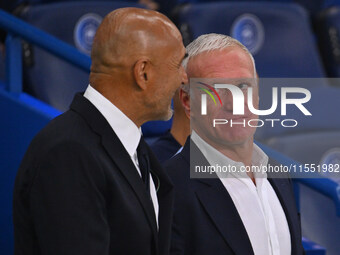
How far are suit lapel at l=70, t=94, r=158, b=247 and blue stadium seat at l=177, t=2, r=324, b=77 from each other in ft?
4.42

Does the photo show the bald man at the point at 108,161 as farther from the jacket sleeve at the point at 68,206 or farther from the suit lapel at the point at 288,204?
the suit lapel at the point at 288,204

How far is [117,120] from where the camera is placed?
0.66m

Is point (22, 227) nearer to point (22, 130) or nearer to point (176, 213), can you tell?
point (176, 213)

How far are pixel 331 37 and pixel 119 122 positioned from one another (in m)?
1.77

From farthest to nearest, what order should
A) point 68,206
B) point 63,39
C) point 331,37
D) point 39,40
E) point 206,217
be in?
→ point 331,37 < point 63,39 < point 39,40 < point 206,217 < point 68,206

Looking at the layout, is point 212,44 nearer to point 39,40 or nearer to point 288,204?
point 288,204

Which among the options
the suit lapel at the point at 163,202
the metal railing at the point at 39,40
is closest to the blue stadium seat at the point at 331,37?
the metal railing at the point at 39,40

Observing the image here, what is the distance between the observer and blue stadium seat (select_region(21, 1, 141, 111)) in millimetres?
1553

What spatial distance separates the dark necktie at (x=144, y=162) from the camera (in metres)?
0.67

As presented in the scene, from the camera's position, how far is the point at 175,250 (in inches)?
28.2

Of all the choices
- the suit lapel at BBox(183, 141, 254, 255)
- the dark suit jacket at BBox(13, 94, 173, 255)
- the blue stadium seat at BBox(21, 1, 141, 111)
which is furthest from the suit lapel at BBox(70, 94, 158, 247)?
the blue stadium seat at BBox(21, 1, 141, 111)

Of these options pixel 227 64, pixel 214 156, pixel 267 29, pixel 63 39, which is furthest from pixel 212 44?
pixel 267 29

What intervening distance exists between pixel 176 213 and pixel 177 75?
0.17 m

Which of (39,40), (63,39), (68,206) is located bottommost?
(68,206)
